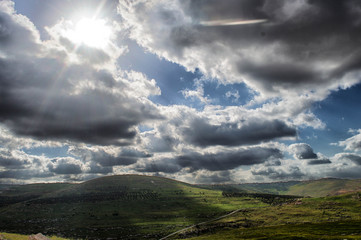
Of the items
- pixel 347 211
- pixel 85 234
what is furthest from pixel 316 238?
pixel 85 234

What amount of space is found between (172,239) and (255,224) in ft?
178

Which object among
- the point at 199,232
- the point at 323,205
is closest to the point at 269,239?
the point at 199,232

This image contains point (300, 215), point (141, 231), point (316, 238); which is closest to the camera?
point (316, 238)

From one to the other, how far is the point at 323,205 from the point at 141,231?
15588 cm

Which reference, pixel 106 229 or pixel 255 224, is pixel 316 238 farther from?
pixel 106 229

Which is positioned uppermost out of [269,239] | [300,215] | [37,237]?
[37,237]

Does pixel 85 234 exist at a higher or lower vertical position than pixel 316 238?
lower

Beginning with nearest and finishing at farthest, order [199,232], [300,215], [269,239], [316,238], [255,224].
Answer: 1. [316,238]
2. [269,239]
3. [199,232]
4. [255,224]
5. [300,215]

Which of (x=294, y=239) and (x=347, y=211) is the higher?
(x=294, y=239)

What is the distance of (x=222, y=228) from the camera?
458 feet

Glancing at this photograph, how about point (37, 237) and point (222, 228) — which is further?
point (222, 228)

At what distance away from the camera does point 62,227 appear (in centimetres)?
19338

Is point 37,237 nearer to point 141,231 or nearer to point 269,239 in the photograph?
point 269,239

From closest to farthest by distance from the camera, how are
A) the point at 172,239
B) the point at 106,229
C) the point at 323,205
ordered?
the point at 172,239 < the point at 106,229 < the point at 323,205
